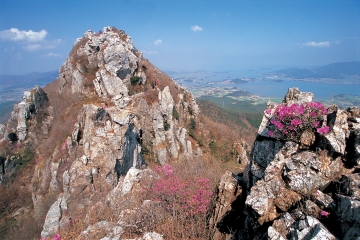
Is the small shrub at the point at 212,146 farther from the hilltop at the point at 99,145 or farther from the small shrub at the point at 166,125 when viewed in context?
the small shrub at the point at 166,125

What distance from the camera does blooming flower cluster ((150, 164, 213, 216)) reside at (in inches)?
359

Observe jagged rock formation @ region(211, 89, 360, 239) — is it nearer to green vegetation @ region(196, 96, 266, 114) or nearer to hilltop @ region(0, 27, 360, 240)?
hilltop @ region(0, 27, 360, 240)

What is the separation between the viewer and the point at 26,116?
106 ft

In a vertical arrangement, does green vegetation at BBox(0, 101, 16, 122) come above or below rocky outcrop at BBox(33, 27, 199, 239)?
below

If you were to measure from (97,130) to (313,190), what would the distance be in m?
20.5

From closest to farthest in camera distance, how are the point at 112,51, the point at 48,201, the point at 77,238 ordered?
the point at 77,238, the point at 48,201, the point at 112,51

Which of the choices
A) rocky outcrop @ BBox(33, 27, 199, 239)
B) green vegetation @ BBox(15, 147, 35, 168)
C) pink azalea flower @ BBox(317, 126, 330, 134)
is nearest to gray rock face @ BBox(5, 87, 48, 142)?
green vegetation @ BBox(15, 147, 35, 168)

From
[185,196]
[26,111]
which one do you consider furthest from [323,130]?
[26,111]

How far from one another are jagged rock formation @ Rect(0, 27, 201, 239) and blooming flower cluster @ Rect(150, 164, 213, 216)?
2.89 m

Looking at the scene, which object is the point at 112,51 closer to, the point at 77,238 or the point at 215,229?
the point at 77,238

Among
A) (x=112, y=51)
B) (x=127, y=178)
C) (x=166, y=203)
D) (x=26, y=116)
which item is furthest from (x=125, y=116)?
(x=26, y=116)

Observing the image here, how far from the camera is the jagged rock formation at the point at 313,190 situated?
4.85 m

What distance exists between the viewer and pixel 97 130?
2245cm

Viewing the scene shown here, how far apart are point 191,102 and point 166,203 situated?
34.0 meters
